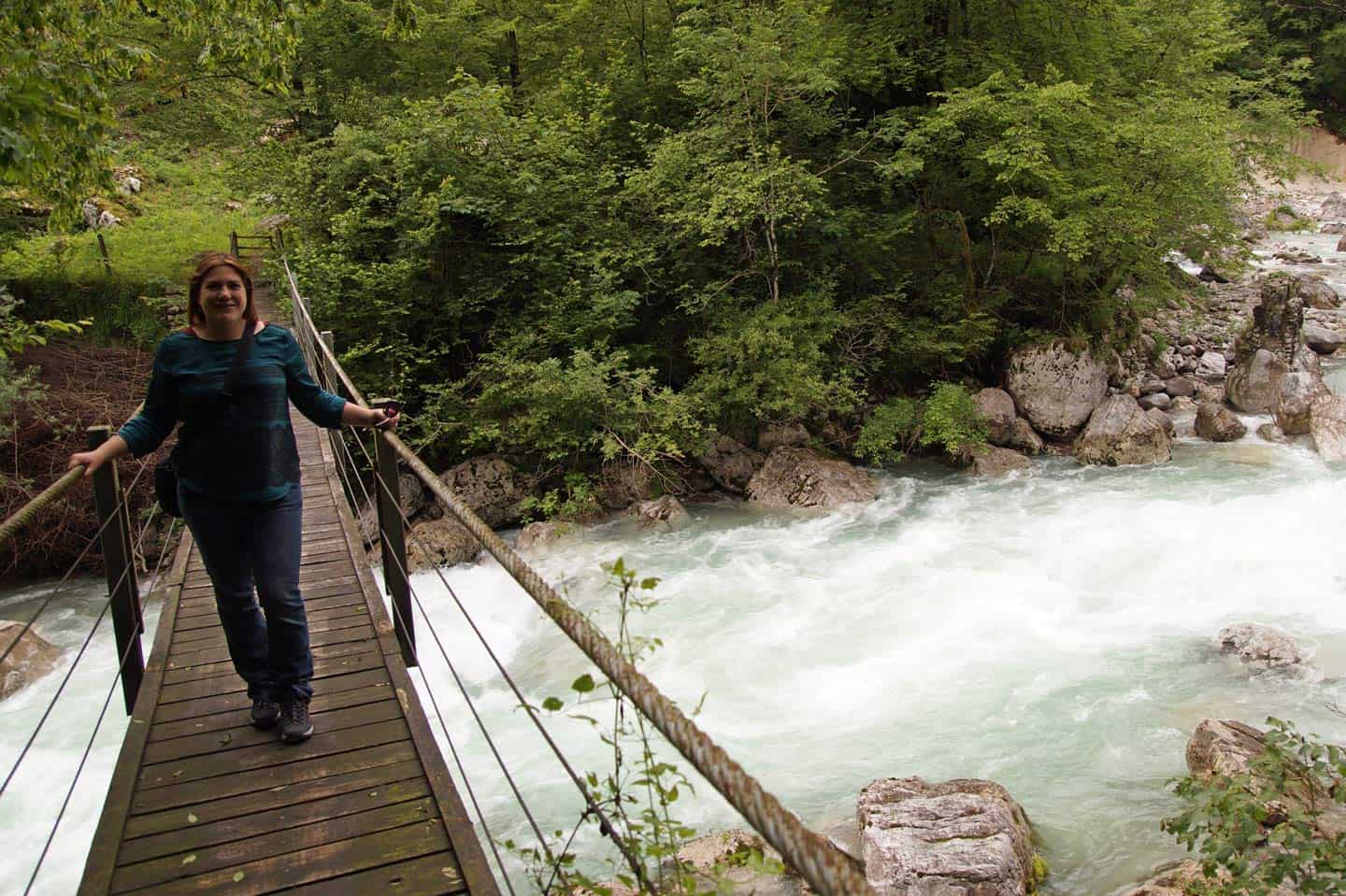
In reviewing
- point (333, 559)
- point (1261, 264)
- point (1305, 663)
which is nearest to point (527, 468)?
point (333, 559)

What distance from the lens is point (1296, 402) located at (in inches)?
499

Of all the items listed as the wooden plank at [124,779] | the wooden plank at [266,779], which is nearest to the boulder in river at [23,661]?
the wooden plank at [124,779]

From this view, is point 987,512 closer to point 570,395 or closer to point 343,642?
point 570,395

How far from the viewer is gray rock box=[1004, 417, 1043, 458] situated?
42.1ft

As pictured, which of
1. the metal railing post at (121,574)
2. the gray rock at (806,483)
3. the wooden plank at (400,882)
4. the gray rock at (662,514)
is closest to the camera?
the wooden plank at (400,882)

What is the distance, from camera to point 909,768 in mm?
5969

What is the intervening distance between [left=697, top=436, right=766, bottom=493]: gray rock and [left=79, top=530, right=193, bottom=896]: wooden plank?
8.46 meters

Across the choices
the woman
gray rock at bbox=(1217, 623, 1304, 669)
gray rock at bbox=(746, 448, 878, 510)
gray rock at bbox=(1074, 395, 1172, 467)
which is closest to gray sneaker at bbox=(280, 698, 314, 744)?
the woman

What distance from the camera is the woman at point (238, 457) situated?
2.98m

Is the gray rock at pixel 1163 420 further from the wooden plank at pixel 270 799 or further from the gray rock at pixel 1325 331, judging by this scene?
the wooden plank at pixel 270 799

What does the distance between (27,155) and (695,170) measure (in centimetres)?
995

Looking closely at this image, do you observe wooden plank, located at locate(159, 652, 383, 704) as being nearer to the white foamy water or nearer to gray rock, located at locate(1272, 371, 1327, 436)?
the white foamy water

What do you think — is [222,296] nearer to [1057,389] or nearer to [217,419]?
[217,419]

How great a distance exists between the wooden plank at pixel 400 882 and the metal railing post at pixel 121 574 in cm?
205
